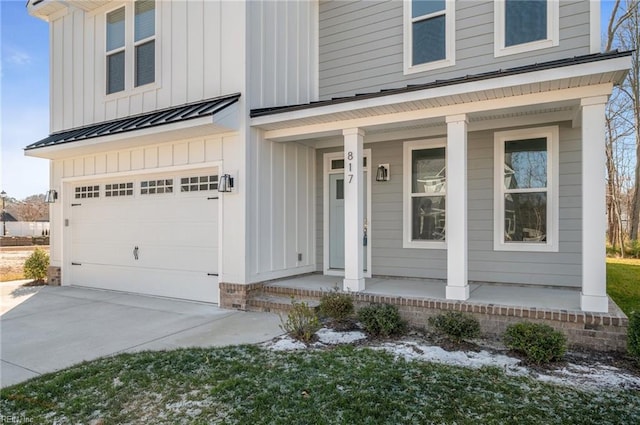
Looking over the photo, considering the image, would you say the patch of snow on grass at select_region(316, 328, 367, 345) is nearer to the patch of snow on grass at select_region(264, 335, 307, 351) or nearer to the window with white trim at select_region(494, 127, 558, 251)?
the patch of snow on grass at select_region(264, 335, 307, 351)

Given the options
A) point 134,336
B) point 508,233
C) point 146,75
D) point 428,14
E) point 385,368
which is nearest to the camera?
point 385,368

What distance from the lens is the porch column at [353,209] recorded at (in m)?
6.19

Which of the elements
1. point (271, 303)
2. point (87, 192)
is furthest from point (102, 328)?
point (87, 192)

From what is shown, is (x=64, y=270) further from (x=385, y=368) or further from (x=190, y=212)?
(x=385, y=368)

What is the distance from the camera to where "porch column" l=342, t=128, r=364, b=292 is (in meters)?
6.19

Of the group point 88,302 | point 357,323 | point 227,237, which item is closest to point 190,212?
point 227,237

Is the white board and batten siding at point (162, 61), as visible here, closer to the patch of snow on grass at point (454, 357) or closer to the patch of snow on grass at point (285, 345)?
the patch of snow on grass at point (285, 345)

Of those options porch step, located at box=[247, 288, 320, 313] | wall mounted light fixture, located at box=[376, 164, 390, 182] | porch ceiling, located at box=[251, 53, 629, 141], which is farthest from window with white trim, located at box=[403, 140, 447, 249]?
porch step, located at box=[247, 288, 320, 313]

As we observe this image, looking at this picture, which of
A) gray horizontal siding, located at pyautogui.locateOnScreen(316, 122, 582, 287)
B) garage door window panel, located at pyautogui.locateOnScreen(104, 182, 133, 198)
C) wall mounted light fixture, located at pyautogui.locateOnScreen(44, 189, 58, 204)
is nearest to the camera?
gray horizontal siding, located at pyautogui.locateOnScreen(316, 122, 582, 287)

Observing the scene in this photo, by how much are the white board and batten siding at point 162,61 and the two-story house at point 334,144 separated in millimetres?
40

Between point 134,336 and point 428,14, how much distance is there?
7.06 metres

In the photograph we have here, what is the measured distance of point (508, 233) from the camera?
6.61 m

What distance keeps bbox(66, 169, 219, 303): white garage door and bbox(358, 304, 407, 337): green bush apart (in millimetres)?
3149

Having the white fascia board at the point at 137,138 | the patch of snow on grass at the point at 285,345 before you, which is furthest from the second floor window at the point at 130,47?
the patch of snow on grass at the point at 285,345
